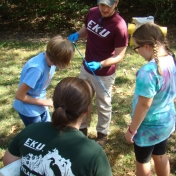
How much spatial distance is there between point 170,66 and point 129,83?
107 inches

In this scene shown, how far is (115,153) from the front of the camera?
3.13m

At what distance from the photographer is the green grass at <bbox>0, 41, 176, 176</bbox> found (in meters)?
3.08

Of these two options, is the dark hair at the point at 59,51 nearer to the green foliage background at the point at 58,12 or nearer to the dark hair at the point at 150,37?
the dark hair at the point at 150,37

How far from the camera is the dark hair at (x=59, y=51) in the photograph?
84.7 inches

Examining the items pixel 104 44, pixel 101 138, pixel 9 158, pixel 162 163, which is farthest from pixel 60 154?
pixel 101 138

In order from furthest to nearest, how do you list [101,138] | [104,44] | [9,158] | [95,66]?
[101,138] → [104,44] → [95,66] → [9,158]

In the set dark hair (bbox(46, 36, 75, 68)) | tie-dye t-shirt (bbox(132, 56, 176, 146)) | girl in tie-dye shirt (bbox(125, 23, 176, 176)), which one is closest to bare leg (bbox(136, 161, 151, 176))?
girl in tie-dye shirt (bbox(125, 23, 176, 176))

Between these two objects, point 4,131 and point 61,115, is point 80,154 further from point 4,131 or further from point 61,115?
point 4,131

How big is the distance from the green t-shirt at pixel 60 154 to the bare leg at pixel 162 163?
1014 millimetres

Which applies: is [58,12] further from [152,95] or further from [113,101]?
[152,95]

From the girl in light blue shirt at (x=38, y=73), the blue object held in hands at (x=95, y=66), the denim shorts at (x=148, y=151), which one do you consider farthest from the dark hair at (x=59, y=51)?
the denim shorts at (x=148, y=151)

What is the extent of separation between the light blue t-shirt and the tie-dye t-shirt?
0.72 metres

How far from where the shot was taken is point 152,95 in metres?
1.86

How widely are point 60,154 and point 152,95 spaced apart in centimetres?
79
